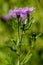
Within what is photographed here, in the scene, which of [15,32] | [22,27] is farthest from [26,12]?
[15,32]


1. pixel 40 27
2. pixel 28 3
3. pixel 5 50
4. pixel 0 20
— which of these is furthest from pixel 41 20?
pixel 0 20

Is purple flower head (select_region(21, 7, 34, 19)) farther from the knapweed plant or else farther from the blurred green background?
the blurred green background

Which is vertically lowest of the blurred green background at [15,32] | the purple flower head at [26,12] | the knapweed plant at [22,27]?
the blurred green background at [15,32]

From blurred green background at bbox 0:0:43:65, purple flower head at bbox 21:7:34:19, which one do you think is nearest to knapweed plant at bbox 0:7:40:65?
purple flower head at bbox 21:7:34:19

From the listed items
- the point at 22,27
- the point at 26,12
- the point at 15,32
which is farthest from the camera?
the point at 15,32

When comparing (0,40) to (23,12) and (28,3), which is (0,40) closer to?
(28,3)

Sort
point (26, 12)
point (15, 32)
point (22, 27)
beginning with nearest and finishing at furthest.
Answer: point (22, 27) → point (26, 12) → point (15, 32)

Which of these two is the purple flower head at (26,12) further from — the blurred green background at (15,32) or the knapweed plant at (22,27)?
the blurred green background at (15,32)

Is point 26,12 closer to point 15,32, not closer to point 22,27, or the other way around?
point 22,27

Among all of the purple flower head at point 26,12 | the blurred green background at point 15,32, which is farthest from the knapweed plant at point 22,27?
the blurred green background at point 15,32

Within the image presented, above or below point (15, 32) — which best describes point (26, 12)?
above

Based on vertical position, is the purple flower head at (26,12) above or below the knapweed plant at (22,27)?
above
